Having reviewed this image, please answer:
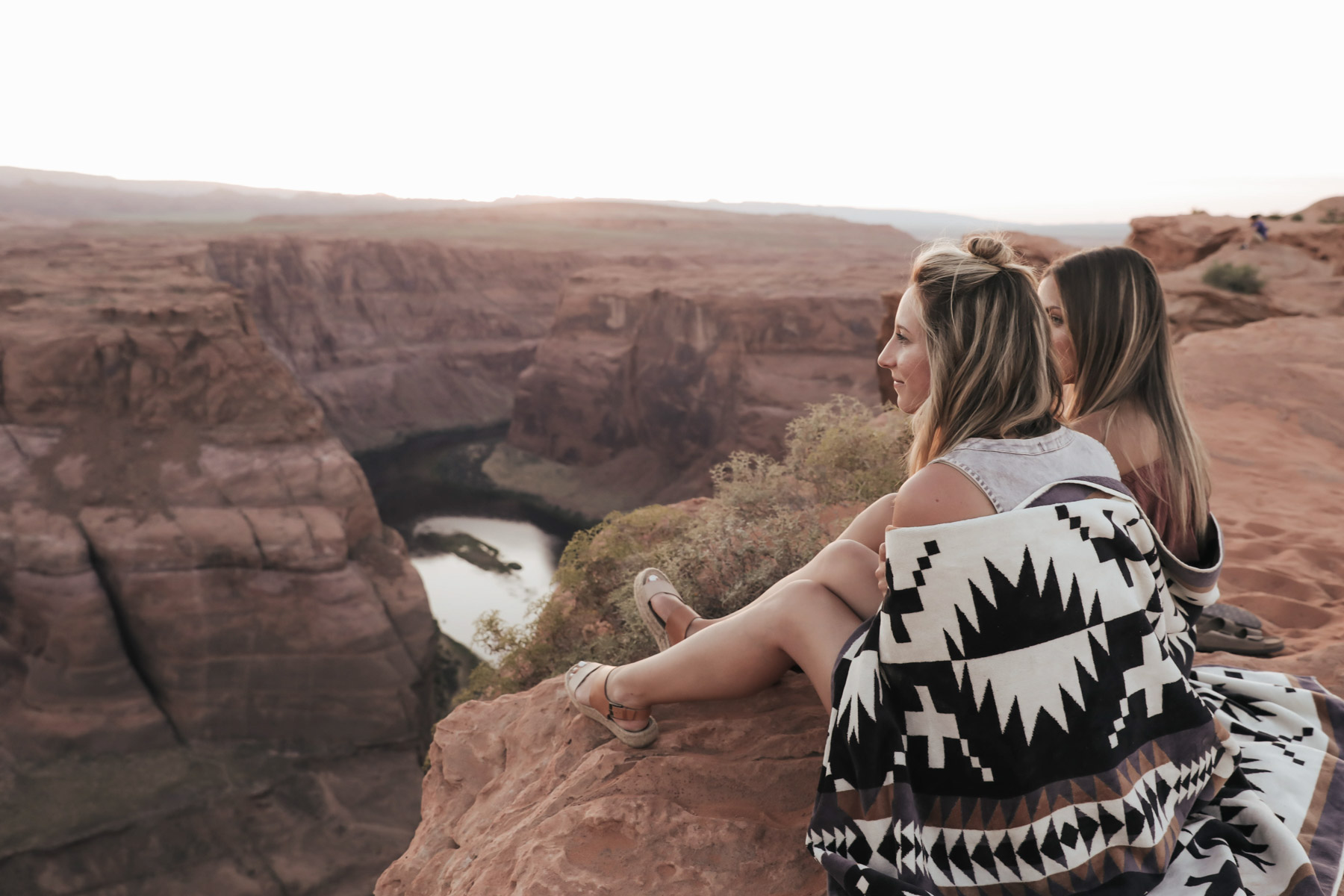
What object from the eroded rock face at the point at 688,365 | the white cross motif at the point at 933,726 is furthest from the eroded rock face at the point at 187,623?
the eroded rock face at the point at 688,365

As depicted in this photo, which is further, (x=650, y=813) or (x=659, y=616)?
(x=659, y=616)

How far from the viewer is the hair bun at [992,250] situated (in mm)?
2012

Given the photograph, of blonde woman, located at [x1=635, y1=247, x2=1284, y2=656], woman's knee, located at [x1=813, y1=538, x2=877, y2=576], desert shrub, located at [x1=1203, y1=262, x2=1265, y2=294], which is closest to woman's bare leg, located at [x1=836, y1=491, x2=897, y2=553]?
blonde woman, located at [x1=635, y1=247, x2=1284, y2=656]

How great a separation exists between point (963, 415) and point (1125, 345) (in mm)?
995

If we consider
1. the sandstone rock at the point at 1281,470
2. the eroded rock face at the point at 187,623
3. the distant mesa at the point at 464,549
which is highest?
the sandstone rock at the point at 1281,470

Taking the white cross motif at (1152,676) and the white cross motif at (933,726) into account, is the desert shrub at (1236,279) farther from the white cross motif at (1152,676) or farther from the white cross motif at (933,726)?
the white cross motif at (933,726)

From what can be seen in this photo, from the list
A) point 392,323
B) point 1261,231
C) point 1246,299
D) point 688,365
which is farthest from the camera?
point 392,323

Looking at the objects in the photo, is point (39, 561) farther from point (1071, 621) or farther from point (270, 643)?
point (1071, 621)

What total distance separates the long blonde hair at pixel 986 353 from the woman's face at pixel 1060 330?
0.70 metres

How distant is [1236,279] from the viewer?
1331 cm

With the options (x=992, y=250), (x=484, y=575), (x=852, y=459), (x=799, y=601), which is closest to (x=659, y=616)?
(x=799, y=601)

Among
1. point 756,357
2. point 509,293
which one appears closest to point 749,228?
point 509,293

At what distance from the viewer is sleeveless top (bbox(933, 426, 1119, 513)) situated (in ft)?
5.81

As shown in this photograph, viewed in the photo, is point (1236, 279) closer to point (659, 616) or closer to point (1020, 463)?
point (659, 616)
